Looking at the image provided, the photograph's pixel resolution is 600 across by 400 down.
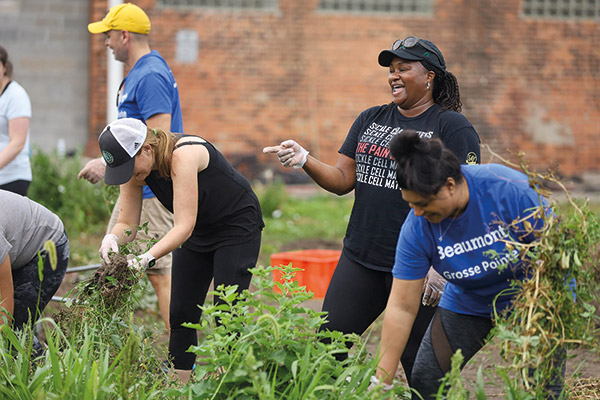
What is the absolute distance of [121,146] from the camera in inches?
142

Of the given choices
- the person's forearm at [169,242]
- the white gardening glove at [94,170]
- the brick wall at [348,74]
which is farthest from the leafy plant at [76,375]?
the brick wall at [348,74]

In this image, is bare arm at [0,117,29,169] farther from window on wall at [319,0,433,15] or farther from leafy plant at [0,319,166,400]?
window on wall at [319,0,433,15]

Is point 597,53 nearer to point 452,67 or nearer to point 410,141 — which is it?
point 452,67

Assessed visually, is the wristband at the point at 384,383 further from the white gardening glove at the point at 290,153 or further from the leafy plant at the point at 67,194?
the leafy plant at the point at 67,194

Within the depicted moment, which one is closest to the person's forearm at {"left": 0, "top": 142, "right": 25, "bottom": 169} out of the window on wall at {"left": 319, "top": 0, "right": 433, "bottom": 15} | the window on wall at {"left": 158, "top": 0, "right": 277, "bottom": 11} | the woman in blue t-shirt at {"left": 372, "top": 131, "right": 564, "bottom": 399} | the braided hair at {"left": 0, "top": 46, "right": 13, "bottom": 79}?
the braided hair at {"left": 0, "top": 46, "right": 13, "bottom": 79}

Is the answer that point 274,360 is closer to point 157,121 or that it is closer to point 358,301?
point 358,301

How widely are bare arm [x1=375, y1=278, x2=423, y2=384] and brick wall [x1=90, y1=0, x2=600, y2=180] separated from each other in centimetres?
855

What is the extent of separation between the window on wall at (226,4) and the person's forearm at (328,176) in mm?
8209

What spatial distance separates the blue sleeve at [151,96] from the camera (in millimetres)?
4852

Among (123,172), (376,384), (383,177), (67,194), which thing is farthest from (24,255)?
(67,194)

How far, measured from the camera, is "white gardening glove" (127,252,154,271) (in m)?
3.56

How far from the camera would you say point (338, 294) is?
12.3ft

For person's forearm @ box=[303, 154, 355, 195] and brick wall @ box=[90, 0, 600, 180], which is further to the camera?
brick wall @ box=[90, 0, 600, 180]

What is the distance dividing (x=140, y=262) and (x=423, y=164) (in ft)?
4.77
